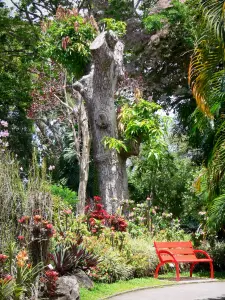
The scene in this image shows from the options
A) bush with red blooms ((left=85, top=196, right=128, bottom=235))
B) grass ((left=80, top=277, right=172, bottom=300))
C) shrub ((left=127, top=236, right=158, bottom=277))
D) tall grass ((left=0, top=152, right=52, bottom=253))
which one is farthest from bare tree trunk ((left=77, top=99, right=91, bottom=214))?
tall grass ((left=0, top=152, right=52, bottom=253))

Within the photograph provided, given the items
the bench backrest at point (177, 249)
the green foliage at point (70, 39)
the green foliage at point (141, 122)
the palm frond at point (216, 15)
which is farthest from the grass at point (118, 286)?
the green foliage at point (70, 39)

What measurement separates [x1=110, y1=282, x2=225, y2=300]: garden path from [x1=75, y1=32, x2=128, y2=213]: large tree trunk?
4.50 meters

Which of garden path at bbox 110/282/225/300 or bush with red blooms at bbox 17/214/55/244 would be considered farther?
garden path at bbox 110/282/225/300

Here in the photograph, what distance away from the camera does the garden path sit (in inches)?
369

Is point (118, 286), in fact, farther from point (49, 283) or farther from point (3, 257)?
point (3, 257)

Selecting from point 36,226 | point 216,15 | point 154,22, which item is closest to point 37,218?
point 36,226

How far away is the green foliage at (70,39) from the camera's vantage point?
51.4 feet

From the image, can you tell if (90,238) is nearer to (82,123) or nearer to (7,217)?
(7,217)

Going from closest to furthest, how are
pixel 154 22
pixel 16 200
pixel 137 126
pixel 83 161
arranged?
1. pixel 16 200
2. pixel 137 126
3. pixel 83 161
4. pixel 154 22

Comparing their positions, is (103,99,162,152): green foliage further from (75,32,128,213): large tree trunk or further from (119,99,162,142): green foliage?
(75,32,128,213): large tree trunk

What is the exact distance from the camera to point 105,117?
15.3 metres

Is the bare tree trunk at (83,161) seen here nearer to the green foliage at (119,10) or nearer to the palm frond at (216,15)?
the green foliage at (119,10)

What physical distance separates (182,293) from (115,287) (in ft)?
4.45

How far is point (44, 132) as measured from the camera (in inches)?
1078
